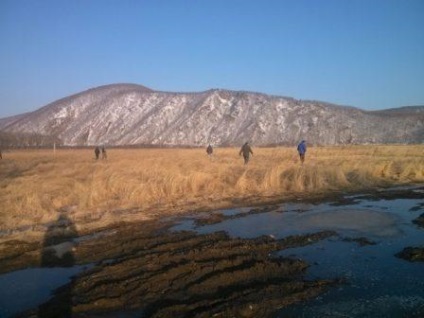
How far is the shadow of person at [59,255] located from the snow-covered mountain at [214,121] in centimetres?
8909

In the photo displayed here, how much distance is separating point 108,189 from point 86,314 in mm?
12905

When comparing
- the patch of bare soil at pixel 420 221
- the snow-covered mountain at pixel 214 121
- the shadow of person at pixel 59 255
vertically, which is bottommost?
the shadow of person at pixel 59 255

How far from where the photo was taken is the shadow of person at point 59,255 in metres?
6.61

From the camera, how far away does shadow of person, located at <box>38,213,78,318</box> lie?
260 inches

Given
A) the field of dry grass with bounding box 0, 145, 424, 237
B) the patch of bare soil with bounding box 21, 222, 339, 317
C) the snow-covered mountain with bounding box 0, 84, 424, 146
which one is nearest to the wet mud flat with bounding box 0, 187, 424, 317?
the patch of bare soil with bounding box 21, 222, 339, 317

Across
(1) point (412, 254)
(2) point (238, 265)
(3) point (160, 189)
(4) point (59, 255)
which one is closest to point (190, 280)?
(2) point (238, 265)

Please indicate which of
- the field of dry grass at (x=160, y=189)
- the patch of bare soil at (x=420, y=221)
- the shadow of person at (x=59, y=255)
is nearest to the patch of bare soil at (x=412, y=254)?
the patch of bare soil at (x=420, y=221)

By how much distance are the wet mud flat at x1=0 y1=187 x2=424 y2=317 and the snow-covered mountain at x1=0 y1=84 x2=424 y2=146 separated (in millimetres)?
89291

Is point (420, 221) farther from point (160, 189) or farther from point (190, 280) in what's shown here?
point (160, 189)

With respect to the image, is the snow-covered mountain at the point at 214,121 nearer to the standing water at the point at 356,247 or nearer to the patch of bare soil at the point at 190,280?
the standing water at the point at 356,247

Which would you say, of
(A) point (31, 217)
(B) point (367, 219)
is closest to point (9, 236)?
(A) point (31, 217)

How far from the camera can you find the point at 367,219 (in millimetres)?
12641

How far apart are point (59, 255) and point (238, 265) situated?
430 centimetres

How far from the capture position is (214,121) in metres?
115
